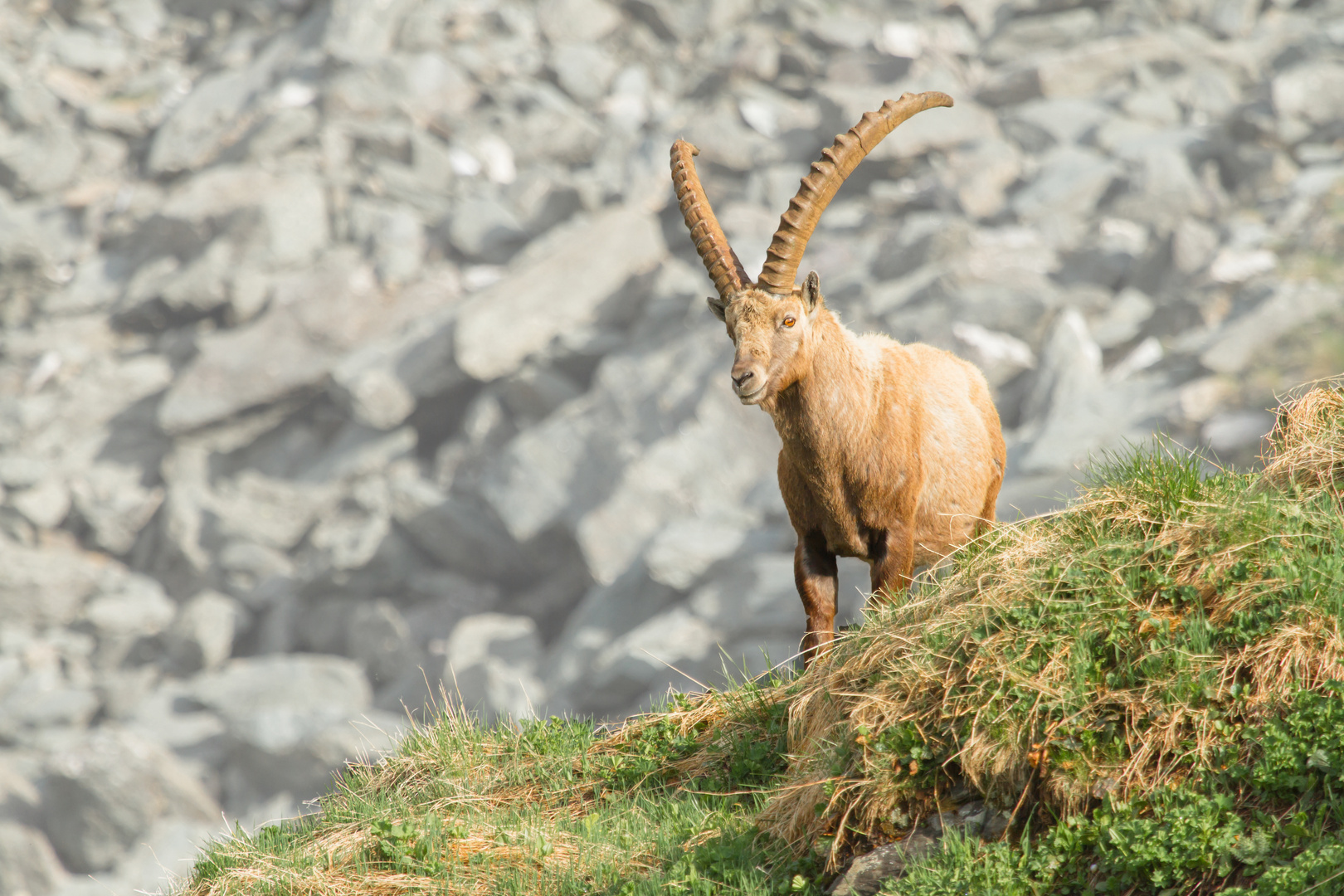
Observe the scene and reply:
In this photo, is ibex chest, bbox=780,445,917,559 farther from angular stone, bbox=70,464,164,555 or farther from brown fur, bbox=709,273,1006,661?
angular stone, bbox=70,464,164,555

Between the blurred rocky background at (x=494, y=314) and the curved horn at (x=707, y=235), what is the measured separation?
27272 mm

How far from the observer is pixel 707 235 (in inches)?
299

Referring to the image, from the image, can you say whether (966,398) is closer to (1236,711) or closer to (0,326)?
(1236,711)

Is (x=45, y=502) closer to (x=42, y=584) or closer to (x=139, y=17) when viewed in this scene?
(x=42, y=584)

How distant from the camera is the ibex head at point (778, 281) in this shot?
703 centimetres

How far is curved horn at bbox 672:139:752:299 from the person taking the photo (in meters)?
7.42

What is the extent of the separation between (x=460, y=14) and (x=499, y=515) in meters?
40.2

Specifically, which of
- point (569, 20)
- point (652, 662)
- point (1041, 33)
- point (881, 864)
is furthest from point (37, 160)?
point (881, 864)

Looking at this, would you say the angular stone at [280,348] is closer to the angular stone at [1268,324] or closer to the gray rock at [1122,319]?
the gray rock at [1122,319]

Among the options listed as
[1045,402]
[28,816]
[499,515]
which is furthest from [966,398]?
[499,515]

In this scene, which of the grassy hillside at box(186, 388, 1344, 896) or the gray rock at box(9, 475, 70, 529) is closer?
the grassy hillside at box(186, 388, 1344, 896)

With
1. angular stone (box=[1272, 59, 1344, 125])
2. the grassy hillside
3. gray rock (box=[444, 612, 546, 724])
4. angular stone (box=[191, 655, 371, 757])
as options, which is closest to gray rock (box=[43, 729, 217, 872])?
angular stone (box=[191, 655, 371, 757])

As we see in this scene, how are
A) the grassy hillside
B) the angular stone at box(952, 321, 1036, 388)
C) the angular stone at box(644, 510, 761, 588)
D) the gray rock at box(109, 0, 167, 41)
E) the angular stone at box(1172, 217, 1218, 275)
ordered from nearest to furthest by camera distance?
the grassy hillside → the angular stone at box(644, 510, 761, 588) → the angular stone at box(952, 321, 1036, 388) → the angular stone at box(1172, 217, 1218, 275) → the gray rock at box(109, 0, 167, 41)

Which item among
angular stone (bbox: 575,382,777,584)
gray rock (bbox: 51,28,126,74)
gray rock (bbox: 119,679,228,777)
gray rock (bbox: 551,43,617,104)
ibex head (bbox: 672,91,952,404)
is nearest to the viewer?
ibex head (bbox: 672,91,952,404)
